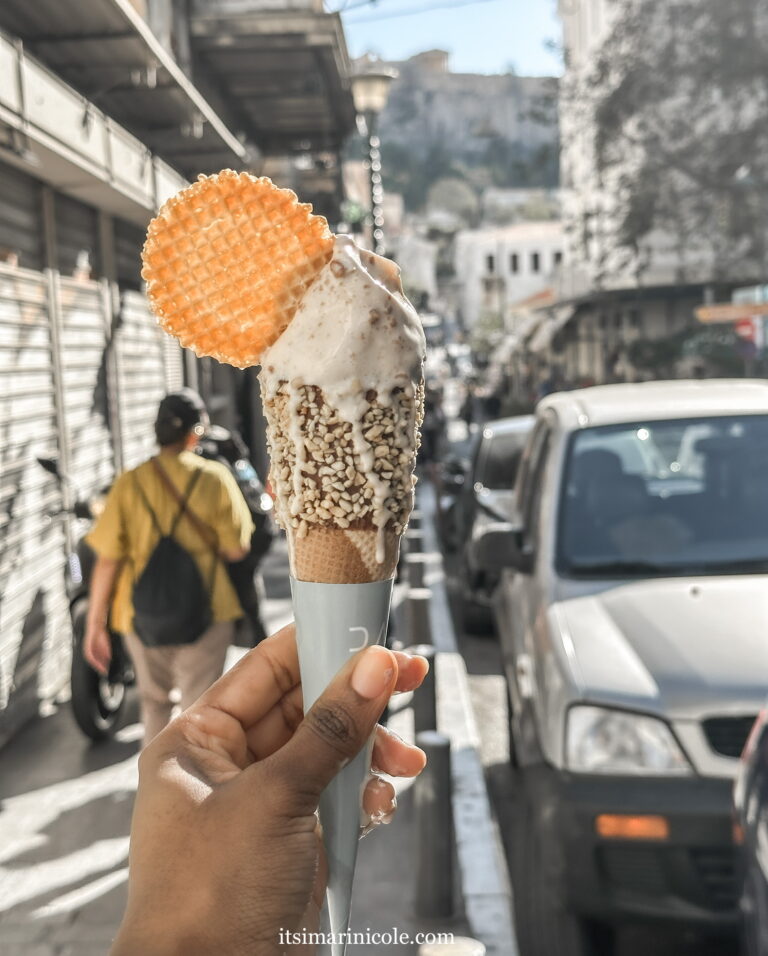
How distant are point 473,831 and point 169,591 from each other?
184cm

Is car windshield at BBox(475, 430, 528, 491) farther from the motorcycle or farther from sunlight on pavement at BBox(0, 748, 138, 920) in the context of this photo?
sunlight on pavement at BBox(0, 748, 138, 920)

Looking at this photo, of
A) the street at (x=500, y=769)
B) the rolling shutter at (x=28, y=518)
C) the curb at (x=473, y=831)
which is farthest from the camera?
the rolling shutter at (x=28, y=518)

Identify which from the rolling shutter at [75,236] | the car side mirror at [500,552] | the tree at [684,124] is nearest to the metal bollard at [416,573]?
the rolling shutter at [75,236]

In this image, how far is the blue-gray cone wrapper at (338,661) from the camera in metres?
1.72

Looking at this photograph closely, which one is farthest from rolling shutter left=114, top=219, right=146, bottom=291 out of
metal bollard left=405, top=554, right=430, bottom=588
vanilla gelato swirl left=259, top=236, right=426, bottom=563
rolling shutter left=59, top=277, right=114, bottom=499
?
vanilla gelato swirl left=259, top=236, right=426, bottom=563

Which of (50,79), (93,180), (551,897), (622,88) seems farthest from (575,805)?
(622,88)

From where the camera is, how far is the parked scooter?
20.9ft

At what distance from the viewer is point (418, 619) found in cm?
753

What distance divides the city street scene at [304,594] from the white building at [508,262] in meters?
93.4

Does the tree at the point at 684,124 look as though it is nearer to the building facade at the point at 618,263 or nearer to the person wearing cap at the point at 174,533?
the building facade at the point at 618,263

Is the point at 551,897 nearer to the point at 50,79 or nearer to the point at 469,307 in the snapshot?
the point at 50,79

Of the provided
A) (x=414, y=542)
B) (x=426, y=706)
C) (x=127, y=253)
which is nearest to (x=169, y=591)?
(x=426, y=706)

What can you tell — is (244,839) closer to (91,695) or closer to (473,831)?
(473,831)

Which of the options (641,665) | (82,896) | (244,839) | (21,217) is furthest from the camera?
(21,217)
